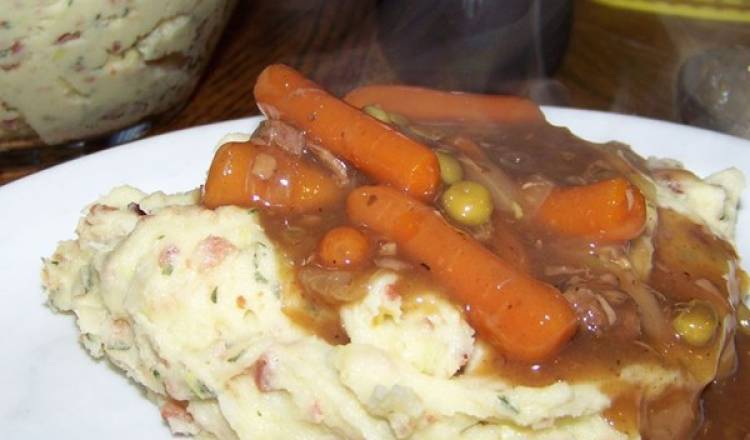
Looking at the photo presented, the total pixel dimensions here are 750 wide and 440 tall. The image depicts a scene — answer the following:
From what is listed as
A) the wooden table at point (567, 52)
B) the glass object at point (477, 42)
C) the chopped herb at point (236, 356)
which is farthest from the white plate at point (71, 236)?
the wooden table at point (567, 52)

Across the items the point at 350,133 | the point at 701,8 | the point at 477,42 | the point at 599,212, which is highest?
the point at 350,133

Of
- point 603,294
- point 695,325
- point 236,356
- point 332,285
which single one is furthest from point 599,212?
point 236,356

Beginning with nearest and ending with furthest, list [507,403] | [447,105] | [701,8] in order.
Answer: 1. [507,403]
2. [447,105]
3. [701,8]

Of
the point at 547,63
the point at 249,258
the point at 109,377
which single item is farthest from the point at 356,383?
the point at 547,63

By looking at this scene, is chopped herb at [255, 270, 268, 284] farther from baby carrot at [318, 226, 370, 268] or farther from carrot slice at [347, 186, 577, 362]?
carrot slice at [347, 186, 577, 362]

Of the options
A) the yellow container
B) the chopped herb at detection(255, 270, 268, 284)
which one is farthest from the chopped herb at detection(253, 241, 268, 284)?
the yellow container

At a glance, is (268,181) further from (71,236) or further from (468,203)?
(71,236)
